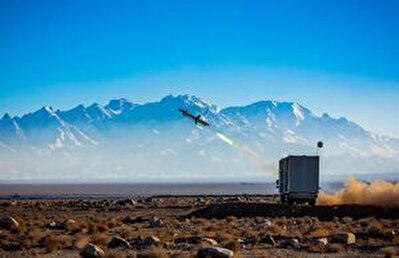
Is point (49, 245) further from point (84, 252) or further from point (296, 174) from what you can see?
point (296, 174)

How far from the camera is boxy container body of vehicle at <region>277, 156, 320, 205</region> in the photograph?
55.3 m

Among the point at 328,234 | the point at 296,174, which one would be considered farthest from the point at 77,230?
the point at 296,174

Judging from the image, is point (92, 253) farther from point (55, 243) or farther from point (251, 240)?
point (251, 240)

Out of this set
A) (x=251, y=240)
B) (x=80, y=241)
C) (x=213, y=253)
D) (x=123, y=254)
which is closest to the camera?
(x=213, y=253)

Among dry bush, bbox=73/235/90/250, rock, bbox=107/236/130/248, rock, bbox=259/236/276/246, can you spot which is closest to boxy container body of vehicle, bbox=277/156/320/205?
rock, bbox=259/236/276/246

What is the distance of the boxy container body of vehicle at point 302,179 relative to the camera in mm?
55281

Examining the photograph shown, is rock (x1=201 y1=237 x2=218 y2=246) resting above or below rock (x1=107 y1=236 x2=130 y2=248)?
above

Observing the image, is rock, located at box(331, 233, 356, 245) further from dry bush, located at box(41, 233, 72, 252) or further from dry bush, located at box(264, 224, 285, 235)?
dry bush, located at box(41, 233, 72, 252)

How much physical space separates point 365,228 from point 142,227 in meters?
11.4

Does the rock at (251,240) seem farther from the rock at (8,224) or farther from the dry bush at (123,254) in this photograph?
the rock at (8,224)

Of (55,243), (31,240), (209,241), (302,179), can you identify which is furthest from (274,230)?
(302,179)

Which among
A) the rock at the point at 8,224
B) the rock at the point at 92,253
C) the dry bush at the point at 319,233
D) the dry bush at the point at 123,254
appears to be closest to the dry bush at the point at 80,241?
the dry bush at the point at 123,254

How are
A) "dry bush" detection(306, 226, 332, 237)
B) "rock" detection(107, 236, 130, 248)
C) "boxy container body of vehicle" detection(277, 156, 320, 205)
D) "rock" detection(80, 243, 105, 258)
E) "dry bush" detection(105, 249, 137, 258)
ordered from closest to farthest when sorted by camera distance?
"dry bush" detection(105, 249, 137, 258)
"rock" detection(80, 243, 105, 258)
"rock" detection(107, 236, 130, 248)
"dry bush" detection(306, 226, 332, 237)
"boxy container body of vehicle" detection(277, 156, 320, 205)

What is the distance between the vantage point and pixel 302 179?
5544cm
